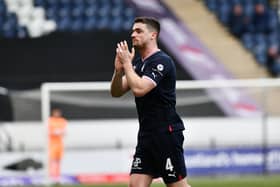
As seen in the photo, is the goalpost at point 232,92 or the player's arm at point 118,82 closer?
the player's arm at point 118,82

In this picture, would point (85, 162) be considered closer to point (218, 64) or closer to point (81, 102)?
point (81, 102)

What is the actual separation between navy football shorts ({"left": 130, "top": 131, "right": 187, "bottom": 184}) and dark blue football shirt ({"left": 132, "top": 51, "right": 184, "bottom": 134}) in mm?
74

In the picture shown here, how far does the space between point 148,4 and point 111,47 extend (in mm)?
2381

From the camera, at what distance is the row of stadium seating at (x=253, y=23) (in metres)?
21.8

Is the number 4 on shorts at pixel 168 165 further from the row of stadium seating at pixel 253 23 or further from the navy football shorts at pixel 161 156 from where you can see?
the row of stadium seating at pixel 253 23

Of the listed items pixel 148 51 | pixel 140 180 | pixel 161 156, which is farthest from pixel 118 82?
pixel 140 180

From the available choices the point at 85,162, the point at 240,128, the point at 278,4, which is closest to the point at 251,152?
the point at 240,128

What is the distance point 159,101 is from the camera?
741cm

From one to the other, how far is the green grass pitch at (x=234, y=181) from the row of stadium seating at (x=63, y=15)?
5.08 meters

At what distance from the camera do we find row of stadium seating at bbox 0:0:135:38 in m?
21.3

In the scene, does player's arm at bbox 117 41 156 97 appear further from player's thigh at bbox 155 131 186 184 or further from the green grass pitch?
the green grass pitch

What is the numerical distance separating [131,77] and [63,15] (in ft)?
49.9

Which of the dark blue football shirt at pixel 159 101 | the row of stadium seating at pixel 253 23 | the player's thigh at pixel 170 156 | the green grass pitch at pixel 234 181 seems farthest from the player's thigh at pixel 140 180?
the row of stadium seating at pixel 253 23

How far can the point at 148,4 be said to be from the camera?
21922 millimetres
